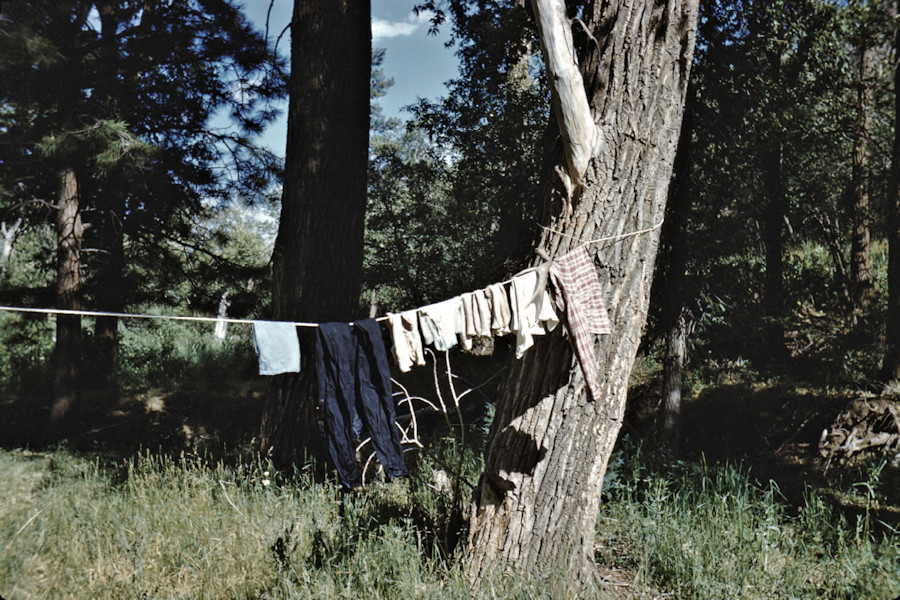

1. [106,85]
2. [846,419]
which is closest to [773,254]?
[846,419]

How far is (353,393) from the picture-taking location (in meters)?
3.25

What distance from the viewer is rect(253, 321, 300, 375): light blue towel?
324 cm

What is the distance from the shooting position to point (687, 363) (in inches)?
245

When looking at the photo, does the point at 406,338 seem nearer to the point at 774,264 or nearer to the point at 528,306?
the point at 528,306

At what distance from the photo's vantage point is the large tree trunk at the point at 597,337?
3.12m

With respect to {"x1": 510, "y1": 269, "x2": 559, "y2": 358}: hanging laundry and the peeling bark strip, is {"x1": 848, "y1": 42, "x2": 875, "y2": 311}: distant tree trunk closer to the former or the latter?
the peeling bark strip

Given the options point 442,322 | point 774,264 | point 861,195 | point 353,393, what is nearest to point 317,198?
point 353,393

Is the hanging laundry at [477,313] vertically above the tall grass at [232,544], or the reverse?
the hanging laundry at [477,313]

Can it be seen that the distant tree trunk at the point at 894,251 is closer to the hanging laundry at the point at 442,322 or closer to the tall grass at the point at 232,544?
the tall grass at the point at 232,544

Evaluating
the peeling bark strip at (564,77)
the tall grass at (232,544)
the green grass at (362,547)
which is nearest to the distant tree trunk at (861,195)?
the green grass at (362,547)

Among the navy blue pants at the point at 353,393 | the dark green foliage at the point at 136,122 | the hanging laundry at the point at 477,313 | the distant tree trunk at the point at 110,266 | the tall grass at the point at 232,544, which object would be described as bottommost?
the tall grass at the point at 232,544

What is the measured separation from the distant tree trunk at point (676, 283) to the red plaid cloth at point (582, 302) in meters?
3.25

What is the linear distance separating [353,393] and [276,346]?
456 mm

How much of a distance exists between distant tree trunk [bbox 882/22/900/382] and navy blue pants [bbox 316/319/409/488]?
503cm
